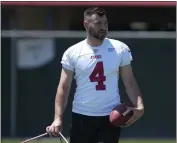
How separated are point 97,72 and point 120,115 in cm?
43

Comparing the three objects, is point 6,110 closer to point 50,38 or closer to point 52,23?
point 50,38

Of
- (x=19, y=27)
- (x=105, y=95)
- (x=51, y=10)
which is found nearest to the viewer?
(x=105, y=95)

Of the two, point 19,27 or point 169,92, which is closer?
point 169,92

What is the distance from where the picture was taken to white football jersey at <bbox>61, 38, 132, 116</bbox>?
6.50 m

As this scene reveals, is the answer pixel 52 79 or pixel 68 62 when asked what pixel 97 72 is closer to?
pixel 68 62

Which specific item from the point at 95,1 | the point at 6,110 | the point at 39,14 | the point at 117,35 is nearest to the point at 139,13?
the point at 95,1

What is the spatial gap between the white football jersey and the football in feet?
0.32

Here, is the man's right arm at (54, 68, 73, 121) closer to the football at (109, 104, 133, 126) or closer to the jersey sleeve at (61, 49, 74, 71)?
the jersey sleeve at (61, 49, 74, 71)

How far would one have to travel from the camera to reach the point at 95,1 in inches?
614

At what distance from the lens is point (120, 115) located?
6418 millimetres

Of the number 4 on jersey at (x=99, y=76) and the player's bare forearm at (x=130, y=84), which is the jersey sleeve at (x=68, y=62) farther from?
the player's bare forearm at (x=130, y=84)

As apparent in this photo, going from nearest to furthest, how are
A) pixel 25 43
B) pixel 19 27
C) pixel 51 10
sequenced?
pixel 25 43, pixel 19 27, pixel 51 10

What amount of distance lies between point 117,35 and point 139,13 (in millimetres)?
3791

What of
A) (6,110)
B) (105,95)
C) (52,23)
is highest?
(105,95)
